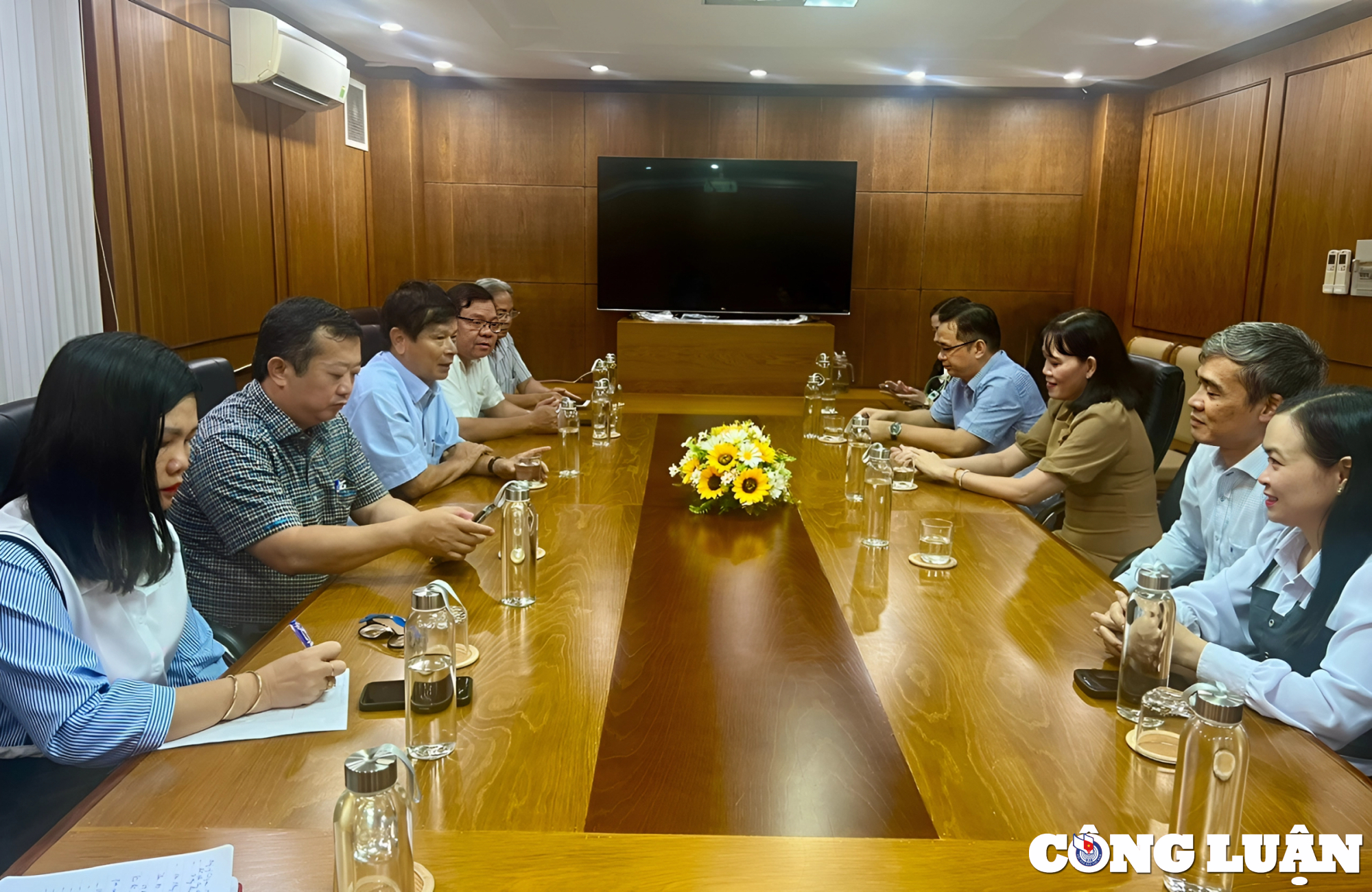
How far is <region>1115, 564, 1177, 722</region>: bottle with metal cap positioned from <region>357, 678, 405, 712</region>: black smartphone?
0.97 metres

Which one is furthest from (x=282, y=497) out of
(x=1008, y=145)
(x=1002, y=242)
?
(x=1008, y=145)

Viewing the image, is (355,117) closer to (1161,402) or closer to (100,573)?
(1161,402)

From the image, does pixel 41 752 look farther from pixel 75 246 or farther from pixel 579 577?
pixel 75 246

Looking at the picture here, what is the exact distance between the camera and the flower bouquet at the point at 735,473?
90.3 inches

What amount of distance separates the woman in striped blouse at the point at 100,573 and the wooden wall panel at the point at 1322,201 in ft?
14.9

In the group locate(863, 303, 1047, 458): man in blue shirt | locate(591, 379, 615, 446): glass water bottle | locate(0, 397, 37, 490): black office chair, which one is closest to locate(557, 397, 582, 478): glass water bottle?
locate(591, 379, 615, 446): glass water bottle

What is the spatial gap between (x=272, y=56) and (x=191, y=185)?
0.75 m

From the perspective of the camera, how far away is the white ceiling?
4.36 m

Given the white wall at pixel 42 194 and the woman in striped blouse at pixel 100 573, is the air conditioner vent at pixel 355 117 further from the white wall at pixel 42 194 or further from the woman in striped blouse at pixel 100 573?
the woman in striped blouse at pixel 100 573

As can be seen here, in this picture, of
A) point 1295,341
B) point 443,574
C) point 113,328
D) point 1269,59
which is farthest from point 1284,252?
point 113,328

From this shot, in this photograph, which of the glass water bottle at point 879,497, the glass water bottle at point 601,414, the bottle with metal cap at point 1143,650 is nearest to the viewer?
the bottle with metal cap at point 1143,650

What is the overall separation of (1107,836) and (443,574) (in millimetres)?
1226

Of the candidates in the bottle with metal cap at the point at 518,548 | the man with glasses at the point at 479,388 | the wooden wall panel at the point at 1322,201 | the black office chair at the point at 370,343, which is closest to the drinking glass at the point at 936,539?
the bottle with metal cap at the point at 518,548

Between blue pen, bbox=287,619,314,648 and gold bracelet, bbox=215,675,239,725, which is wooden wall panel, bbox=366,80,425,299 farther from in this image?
gold bracelet, bbox=215,675,239,725
